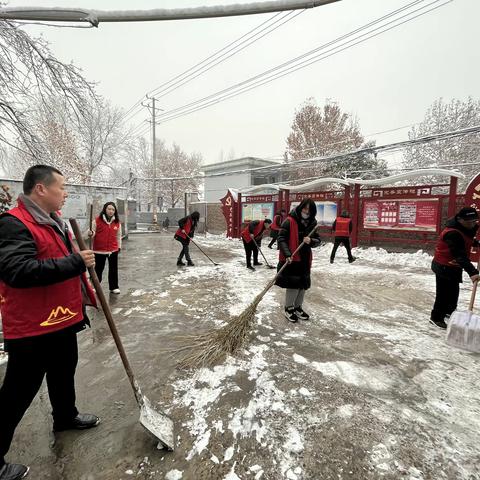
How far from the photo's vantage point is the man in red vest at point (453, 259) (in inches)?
130

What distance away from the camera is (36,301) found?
150 cm

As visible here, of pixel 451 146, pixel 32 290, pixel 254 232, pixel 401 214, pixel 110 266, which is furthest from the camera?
pixel 451 146

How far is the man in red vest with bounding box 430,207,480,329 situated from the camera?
330cm

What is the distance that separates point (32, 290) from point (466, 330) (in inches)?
159

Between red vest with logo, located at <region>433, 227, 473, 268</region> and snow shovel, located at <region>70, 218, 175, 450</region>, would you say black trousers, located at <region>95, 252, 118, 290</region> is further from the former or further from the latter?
red vest with logo, located at <region>433, 227, 473, 268</region>

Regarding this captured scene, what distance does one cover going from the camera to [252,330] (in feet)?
11.8

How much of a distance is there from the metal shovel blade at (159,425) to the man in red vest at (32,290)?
25.8 inches

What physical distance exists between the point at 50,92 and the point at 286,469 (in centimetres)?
664

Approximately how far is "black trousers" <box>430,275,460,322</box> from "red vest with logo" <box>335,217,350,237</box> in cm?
457

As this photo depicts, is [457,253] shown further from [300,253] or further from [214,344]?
[214,344]

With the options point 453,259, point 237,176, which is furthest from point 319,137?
point 453,259

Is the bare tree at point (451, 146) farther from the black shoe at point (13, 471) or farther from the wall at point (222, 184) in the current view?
the black shoe at point (13, 471)

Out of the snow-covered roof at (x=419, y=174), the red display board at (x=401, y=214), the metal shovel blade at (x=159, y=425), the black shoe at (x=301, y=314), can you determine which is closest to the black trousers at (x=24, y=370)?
the metal shovel blade at (x=159, y=425)

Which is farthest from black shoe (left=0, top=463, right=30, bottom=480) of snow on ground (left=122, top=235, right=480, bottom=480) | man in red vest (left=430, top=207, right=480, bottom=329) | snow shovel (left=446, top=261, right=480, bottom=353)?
man in red vest (left=430, top=207, right=480, bottom=329)
